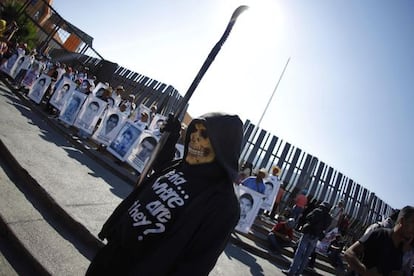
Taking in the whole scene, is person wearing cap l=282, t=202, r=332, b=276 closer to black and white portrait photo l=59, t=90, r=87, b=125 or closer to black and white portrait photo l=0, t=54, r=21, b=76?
black and white portrait photo l=59, t=90, r=87, b=125

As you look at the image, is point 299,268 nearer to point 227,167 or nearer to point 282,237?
point 282,237

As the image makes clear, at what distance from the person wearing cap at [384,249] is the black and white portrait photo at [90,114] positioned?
26.2ft

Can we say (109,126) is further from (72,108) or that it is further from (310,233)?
(310,233)

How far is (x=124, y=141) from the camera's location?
7559mm

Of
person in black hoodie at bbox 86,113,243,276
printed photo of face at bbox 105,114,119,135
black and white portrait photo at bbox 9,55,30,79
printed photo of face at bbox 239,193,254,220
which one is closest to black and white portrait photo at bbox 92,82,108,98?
printed photo of face at bbox 105,114,119,135

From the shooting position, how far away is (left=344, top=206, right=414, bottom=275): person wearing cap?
8.82ft

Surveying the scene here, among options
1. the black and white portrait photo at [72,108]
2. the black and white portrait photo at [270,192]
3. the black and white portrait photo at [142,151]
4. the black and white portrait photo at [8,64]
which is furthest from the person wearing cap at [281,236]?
the black and white portrait photo at [8,64]

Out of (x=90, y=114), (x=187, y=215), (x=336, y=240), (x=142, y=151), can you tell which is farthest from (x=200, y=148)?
(x=336, y=240)

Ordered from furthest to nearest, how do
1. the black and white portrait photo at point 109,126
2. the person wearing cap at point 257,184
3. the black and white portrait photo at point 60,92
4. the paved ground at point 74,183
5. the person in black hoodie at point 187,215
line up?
the black and white portrait photo at point 60,92 < the black and white portrait photo at point 109,126 < the person wearing cap at point 257,184 < the paved ground at point 74,183 < the person in black hoodie at point 187,215

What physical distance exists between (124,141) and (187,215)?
6.50 m

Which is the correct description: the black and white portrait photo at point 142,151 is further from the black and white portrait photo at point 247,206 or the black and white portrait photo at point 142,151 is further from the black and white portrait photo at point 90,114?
the black and white portrait photo at point 247,206

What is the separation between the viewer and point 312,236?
5914mm

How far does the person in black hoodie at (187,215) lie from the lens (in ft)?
4.60

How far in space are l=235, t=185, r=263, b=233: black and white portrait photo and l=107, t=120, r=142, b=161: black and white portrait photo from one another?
10.9 ft
